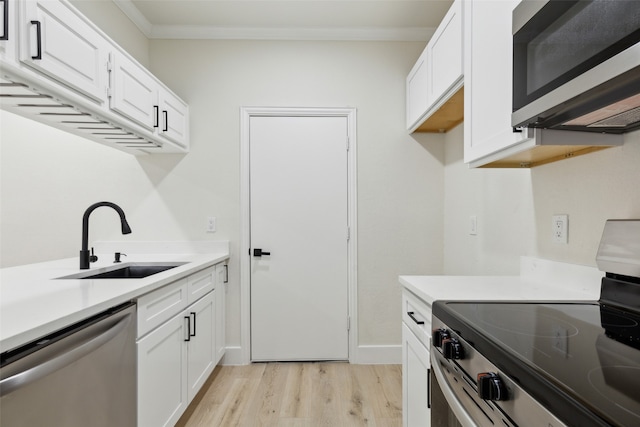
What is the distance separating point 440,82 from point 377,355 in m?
2.07

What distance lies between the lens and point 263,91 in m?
2.86

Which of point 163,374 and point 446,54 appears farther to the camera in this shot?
point 446,54

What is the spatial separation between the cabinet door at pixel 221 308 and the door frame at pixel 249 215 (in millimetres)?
132

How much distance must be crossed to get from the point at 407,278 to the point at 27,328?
1382mm

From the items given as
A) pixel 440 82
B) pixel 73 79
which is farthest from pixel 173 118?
pixel 440 82

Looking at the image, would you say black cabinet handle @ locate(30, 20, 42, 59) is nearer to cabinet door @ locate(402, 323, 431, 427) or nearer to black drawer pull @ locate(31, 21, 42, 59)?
black drawer pull @ locate(31, 21, 42, 59)

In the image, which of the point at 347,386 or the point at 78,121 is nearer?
the point at 78,121

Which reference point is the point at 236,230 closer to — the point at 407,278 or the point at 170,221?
the point at 170,221

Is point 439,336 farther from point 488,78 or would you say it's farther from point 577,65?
point 488,78

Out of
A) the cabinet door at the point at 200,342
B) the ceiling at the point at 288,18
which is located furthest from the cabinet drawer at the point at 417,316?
the ceiling at the point at 288,18

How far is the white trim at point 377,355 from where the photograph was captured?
283 cm

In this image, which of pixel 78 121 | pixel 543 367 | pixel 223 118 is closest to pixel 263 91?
pixel 223 118

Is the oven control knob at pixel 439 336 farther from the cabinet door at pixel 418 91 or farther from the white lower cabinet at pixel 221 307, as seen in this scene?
the white lower cabinet at pixel 221 307

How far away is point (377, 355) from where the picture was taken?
284cm
